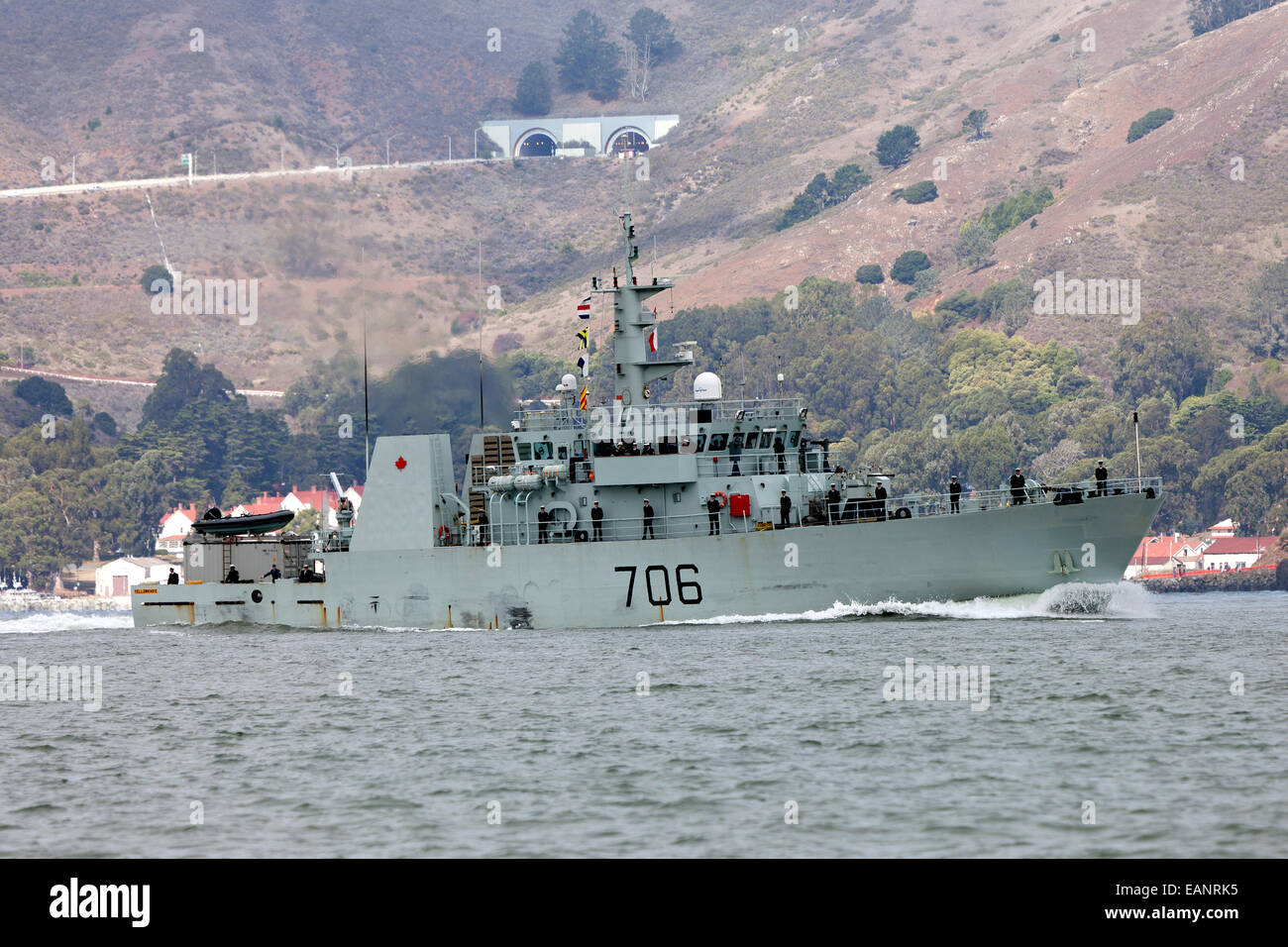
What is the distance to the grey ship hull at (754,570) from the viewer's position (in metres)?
38.3

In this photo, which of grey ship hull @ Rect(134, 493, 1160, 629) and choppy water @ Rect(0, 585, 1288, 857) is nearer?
choppy water @ Rect(0, 585, 1288, 857)

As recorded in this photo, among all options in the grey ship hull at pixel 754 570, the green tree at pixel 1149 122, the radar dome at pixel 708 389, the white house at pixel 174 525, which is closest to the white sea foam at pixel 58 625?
the grey ship hull at pixel 754 570

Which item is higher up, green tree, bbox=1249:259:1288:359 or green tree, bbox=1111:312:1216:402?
green tree, bbox=1249:259:1288:359

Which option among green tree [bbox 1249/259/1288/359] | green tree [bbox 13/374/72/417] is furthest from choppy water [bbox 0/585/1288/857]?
green tree [bbox 13/374/72/417]

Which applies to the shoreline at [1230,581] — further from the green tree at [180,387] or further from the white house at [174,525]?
the green tree at [180,387]

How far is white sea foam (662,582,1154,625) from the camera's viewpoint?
38781 millimetres

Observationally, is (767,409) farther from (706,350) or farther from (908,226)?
(908,226)

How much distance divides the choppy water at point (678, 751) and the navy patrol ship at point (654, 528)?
102 inches

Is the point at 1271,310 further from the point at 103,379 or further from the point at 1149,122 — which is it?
the point at 103,379

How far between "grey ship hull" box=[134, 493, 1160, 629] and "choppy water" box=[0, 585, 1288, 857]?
2.43 meters

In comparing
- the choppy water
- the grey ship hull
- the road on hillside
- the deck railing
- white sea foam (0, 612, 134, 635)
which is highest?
the road on hillside

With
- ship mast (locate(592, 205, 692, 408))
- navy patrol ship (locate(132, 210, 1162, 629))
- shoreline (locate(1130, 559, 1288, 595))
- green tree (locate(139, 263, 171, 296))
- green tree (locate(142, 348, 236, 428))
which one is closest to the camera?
navy patrol ship (locate(132, 210, 1162, 629))

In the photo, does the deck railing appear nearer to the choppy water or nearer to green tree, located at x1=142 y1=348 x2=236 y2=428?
the choppy water
